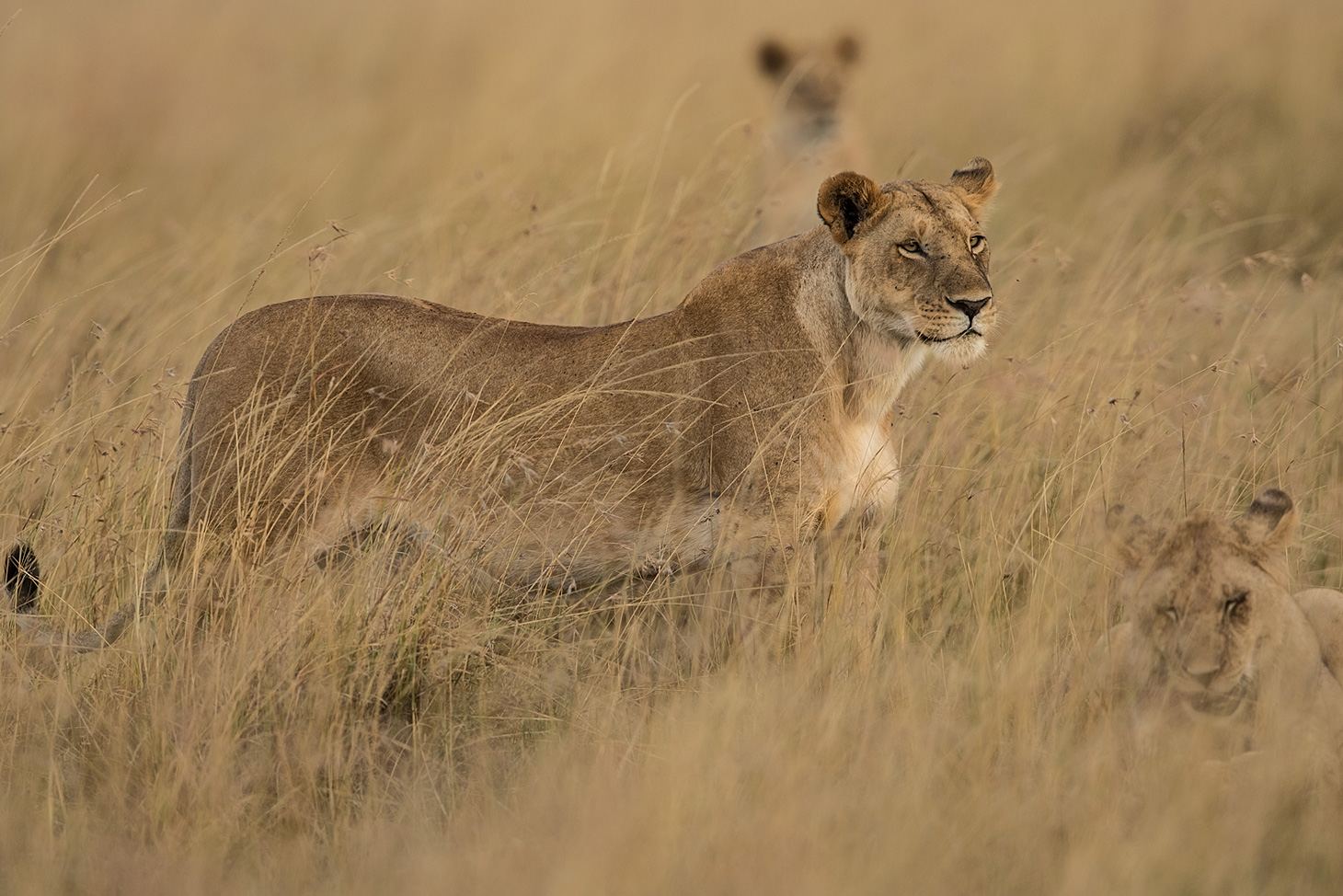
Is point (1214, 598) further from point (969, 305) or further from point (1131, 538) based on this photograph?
point (969, 305)

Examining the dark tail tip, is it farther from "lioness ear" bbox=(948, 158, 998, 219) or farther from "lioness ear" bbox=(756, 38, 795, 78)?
"lioness ear" bbox=(756, 38, 795, 78)

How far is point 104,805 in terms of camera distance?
10.8ft

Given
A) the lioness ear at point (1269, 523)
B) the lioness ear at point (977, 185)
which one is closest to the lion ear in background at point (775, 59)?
the lioness ear at point (977, 185)

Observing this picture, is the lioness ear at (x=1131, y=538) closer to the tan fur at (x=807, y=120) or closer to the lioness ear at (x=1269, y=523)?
the lioness ear at (x=1269, y=523)

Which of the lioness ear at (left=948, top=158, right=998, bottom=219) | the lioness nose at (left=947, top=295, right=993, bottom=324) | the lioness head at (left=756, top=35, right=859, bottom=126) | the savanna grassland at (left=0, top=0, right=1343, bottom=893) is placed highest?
the lioness head at (left=756, top=35, right=859, bottom=126)

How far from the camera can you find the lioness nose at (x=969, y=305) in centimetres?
404

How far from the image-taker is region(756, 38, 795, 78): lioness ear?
27.9 ft

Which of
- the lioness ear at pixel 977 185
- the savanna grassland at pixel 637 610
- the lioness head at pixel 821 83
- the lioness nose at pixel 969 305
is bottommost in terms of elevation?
the savanna grassland at pixel 637 610

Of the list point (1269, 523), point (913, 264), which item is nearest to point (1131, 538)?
point (1269, 523)

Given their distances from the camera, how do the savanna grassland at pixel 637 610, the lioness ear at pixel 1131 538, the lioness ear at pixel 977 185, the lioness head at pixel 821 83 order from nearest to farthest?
the savanna grassland at pixel 637 610, the lioness ear at pixel 1131 538, the lioness ear at pixel 977 185, the lioness head at pixel 821 83

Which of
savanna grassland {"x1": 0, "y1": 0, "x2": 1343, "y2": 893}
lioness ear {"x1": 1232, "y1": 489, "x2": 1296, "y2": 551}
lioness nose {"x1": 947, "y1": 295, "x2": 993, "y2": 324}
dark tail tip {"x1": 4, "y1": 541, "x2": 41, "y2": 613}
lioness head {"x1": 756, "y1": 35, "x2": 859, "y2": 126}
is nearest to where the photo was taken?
savanna grassland {"x1": 0, "y1": 0, "x2": 1343, "y2": 893}

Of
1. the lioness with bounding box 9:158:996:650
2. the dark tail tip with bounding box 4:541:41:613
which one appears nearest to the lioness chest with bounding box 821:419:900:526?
the lioness with bounding box 9:158:996:650

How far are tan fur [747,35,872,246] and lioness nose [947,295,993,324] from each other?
3.61 m

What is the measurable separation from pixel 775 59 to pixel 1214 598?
19.8 ft
